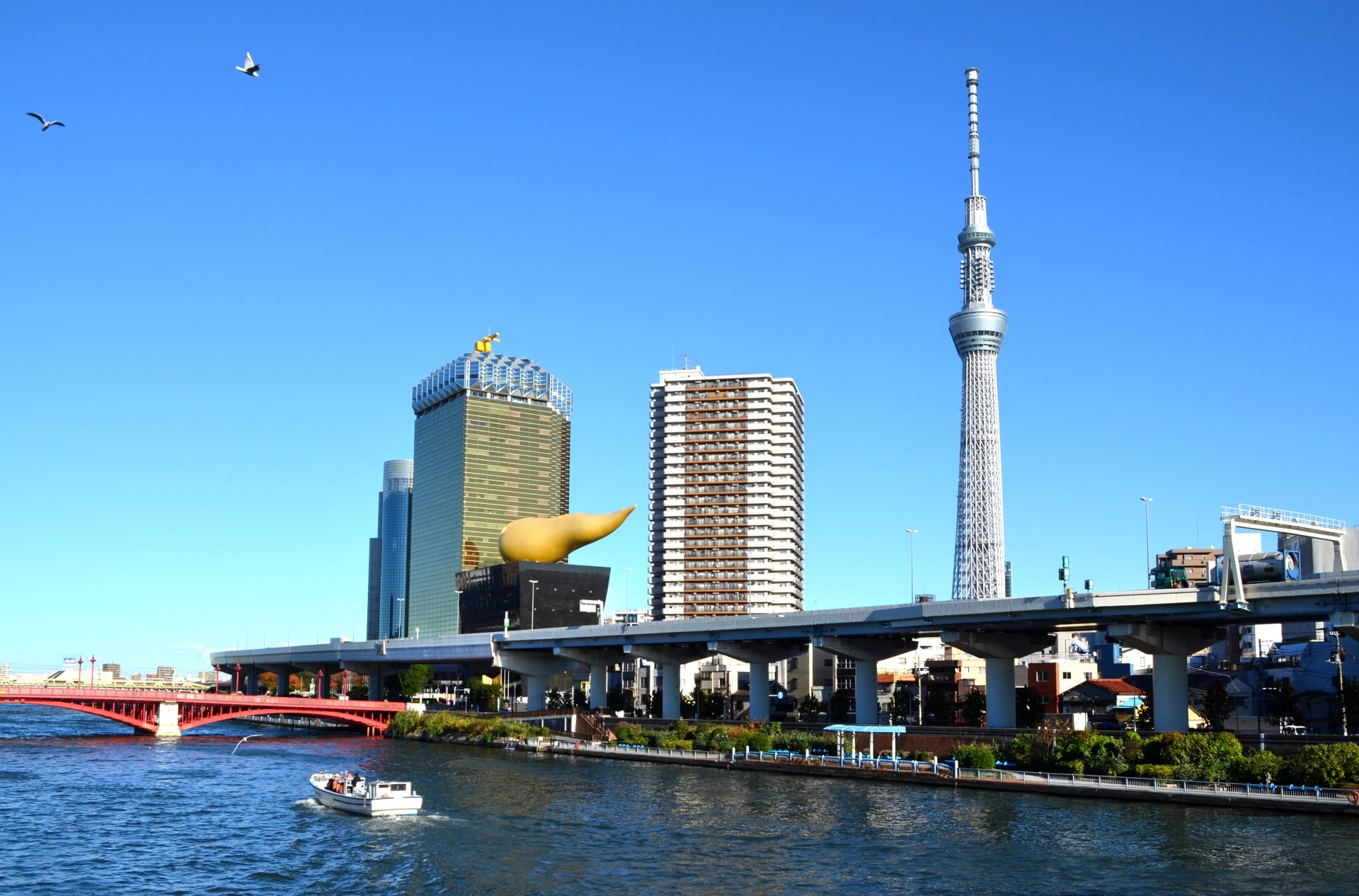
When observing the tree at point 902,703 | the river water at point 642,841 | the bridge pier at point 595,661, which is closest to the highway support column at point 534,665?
the bridge pier at point 595,661

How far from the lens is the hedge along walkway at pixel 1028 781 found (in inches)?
2489

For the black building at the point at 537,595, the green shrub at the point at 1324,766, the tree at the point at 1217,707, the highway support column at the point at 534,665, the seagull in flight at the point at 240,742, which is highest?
the black building at the point at 537,595

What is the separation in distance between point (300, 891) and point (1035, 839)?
3048 centimetres

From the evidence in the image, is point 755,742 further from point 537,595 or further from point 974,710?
point 537,595

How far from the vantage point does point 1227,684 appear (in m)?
121

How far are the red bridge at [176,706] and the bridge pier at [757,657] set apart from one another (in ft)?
138

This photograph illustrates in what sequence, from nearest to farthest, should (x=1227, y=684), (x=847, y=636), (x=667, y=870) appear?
(x=667, y=870)
(x=847, y=636)
(x=1227, y=684)

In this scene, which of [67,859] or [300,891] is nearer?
[300,891]

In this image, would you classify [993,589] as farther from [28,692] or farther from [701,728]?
[28,692]

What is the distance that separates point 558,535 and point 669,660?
6358 centimetres

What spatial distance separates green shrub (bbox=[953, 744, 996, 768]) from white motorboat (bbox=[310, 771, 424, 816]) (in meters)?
32.9

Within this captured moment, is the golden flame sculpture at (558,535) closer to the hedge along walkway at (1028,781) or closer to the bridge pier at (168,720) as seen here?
the bridge pier at (168,720)

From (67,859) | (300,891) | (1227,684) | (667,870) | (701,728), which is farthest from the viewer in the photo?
(1227,684)

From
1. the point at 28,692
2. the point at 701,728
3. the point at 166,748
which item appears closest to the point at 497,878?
the point at 701,728
